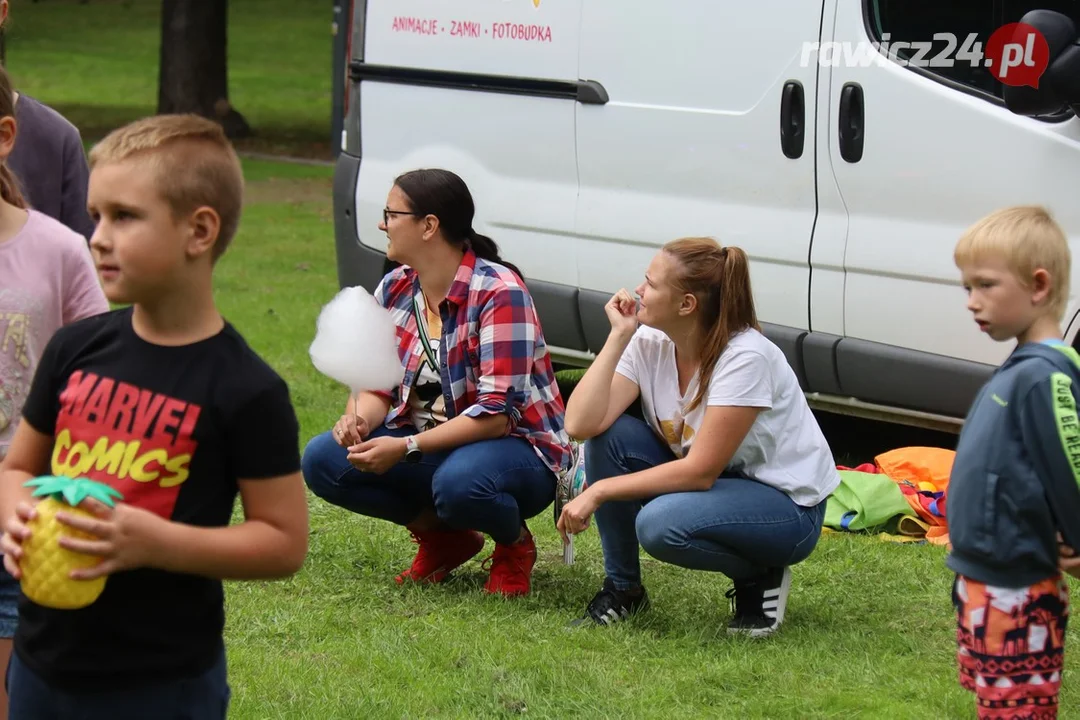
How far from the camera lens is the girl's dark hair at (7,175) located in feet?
8.87

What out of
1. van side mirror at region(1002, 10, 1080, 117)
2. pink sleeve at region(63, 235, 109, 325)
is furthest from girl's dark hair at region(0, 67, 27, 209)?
van side mirror at region(1002, 10, 1080, 117)

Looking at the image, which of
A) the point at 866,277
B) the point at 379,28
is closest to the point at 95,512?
the point at 866,277

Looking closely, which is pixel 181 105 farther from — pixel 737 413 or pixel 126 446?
pixel 126 446

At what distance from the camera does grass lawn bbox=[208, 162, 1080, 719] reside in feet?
11.8

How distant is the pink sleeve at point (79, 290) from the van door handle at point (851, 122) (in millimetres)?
3442

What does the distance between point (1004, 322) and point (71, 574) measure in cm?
175

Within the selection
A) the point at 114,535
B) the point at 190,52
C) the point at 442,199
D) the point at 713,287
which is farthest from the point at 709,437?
the point at 190,52

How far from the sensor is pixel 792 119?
5.56m

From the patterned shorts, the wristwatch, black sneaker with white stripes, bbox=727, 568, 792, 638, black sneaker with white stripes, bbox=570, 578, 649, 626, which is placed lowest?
black sneaker with white stripes, bbox=570, 578, 649, 626

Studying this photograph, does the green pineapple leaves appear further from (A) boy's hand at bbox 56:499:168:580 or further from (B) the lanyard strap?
(B) the lanyard strap

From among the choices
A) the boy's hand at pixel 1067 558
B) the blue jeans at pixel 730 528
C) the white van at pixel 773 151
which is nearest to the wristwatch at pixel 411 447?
the blue jeans at pixel 730 528

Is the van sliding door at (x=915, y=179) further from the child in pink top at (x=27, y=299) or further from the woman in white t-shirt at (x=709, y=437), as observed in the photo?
the child in pink top at (x=27, y=299)

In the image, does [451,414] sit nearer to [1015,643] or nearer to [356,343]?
[356,343]

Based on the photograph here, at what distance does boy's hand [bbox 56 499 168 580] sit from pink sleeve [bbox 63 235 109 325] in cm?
76
